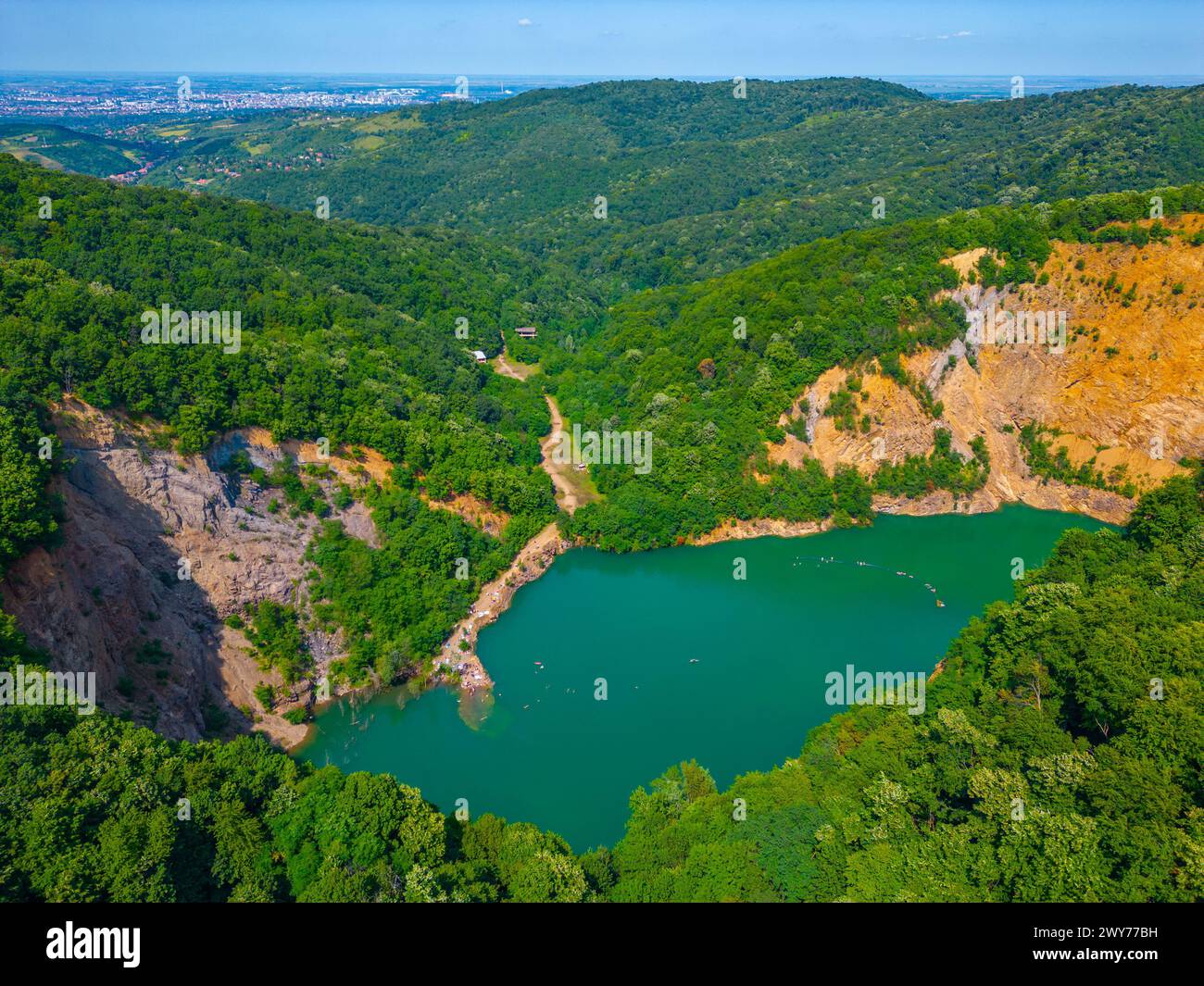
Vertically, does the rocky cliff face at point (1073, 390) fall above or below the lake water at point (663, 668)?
above

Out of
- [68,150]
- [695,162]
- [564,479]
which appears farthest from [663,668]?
[68,150]

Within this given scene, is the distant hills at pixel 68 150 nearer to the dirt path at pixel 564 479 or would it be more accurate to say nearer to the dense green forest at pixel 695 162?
the dense green forest at pixel 695 162

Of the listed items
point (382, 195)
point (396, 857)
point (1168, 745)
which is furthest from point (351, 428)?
point (382, 195)

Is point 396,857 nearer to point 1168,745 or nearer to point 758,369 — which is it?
point 1168,745

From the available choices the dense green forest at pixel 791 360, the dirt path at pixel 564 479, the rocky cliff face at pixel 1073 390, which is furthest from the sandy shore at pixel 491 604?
the rocky cliff face at pixel 1073 390

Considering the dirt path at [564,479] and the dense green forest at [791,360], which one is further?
the dirt path at [564,479]
